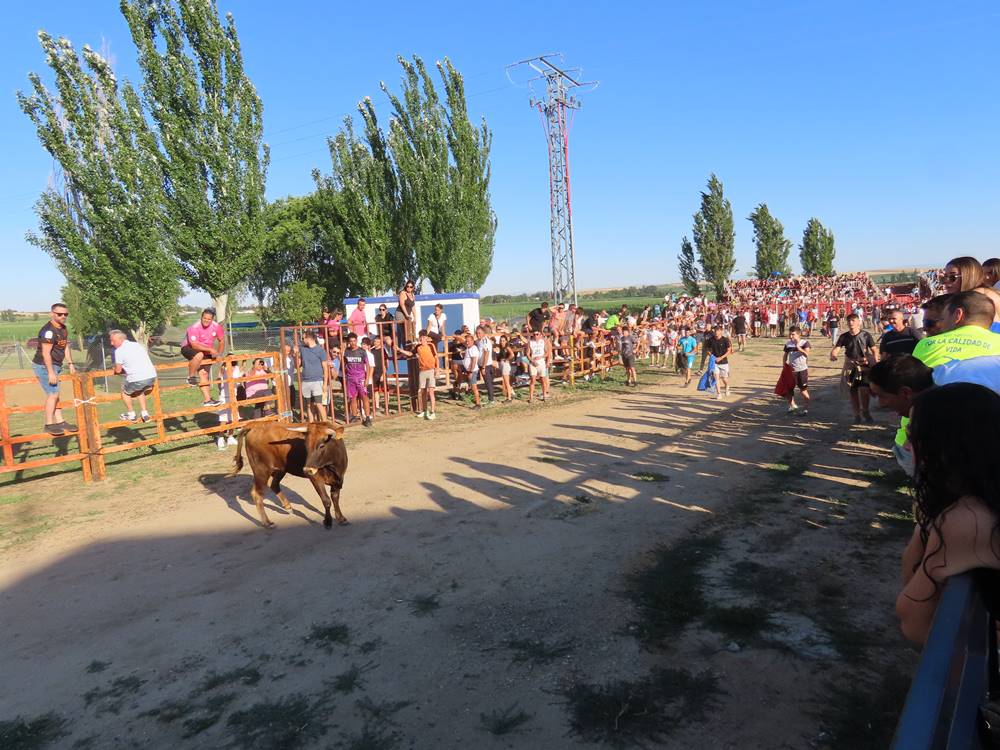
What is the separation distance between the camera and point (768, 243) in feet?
175

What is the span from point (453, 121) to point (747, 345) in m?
17.3

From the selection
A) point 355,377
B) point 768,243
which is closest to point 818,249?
point 768,243

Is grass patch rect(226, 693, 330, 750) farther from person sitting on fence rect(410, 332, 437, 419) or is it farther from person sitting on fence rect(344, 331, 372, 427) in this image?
person sitting on fence rect(410, 332, 437, 419)

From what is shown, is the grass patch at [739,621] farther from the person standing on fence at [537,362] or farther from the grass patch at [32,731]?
the person standing on fence at [537,362]

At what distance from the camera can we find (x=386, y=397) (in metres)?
13.4

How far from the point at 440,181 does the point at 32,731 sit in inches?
1069

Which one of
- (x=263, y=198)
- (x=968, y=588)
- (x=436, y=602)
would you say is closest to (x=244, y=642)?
(x=436, y=602)

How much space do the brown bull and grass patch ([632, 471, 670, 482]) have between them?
12.3 feet

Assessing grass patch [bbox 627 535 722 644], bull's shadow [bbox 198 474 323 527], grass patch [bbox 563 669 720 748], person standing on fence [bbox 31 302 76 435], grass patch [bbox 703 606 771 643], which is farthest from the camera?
person standing on fence [bbox 31 302 76 435]

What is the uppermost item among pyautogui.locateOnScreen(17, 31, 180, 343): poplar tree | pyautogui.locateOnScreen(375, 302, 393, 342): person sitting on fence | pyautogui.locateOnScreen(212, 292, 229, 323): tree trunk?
pyautogui.locateOnScreen(17, 31, 180, 343): poplar tree

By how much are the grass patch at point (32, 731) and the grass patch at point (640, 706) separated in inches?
118

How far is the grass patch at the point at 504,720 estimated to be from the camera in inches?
126

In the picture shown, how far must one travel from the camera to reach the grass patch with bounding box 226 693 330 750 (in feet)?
10.5

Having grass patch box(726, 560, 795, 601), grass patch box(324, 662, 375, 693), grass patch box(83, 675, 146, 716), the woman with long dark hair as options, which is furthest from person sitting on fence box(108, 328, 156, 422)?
the woman with long dark hair
